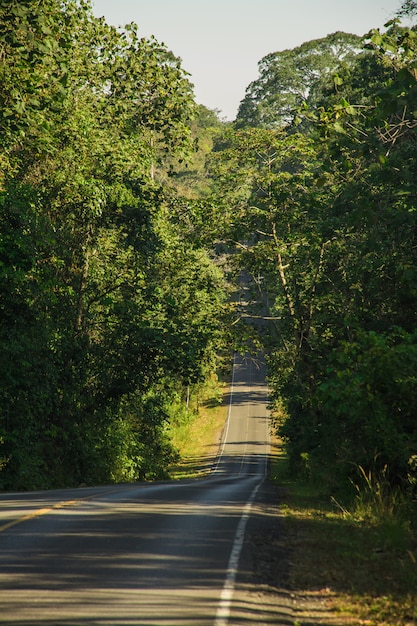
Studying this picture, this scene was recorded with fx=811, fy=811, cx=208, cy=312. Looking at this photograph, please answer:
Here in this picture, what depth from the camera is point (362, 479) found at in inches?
690

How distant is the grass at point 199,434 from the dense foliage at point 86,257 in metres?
25.1

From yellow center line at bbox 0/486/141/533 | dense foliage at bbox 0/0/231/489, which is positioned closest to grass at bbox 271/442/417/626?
yellow center line at bbox 0/486/141/533

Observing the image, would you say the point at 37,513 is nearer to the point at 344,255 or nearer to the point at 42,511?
the point at 42,511

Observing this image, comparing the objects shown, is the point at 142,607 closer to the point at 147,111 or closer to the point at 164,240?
the point at 164,240

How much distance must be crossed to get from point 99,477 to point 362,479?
15.1m

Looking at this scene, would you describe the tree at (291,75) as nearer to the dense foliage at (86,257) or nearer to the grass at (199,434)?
the grass at (199,434)

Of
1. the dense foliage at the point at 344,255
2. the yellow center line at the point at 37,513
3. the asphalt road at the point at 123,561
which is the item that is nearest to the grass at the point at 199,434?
the dense foliage at the point at 344,255

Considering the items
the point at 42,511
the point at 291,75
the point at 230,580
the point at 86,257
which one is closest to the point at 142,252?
the point at 86,257

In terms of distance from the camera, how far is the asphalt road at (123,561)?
24.4ft

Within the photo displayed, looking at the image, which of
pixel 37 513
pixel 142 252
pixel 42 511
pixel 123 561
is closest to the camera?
pixel 123 561

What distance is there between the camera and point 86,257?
1204 inches

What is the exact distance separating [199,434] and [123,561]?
6724 cm

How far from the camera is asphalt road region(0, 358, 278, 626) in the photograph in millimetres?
7430

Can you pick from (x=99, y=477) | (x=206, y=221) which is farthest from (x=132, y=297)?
(x=99, y=477)
